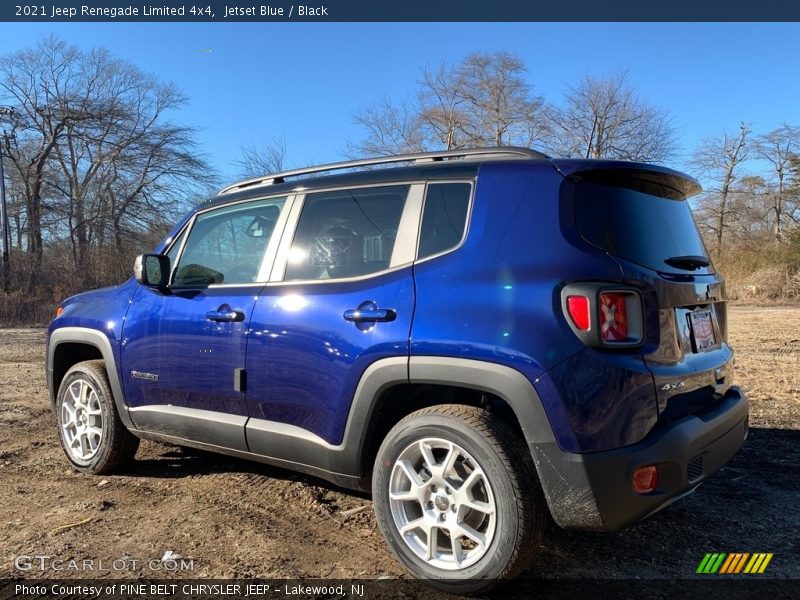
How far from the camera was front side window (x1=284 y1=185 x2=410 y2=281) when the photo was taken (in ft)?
10.1

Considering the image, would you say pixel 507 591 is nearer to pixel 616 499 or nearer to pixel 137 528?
pixel 616 499

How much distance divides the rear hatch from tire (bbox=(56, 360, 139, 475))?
3.37 meters

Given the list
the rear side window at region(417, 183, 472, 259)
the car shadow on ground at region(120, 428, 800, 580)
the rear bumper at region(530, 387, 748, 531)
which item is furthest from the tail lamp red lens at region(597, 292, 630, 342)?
the car shadow on ground at region(120, 428, 800, 580)

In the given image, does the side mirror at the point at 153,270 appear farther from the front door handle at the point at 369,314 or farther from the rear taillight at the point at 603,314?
the rear taillight at the point at 603,314

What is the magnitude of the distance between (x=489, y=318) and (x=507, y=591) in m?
1.20

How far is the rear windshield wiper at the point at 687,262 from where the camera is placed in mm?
2865

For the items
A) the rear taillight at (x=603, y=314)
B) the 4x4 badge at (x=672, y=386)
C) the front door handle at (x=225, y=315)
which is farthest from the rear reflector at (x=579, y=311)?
the front door handle at (x=225, y=315)

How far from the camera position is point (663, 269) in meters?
2.75

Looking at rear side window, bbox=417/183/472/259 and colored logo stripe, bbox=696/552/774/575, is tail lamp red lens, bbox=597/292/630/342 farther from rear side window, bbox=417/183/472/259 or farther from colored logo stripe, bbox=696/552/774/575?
colored logo stripe, bbox=696/552/774/575

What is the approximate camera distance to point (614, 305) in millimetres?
2459

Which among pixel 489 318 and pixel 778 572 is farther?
pixel 778 572

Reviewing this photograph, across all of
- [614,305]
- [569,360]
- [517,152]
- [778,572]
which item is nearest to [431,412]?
[569,360]

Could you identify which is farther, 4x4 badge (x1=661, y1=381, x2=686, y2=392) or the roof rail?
the roof rail

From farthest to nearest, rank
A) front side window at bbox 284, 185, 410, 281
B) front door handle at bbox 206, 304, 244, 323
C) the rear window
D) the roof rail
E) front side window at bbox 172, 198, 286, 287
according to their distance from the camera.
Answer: front side window at bbox 172, 198, 286, 287 → front door handle at bbox 206, 304, 244, 323 → front side window at bbox 284, 185, 410, 281 → the roof rail → the rear window
